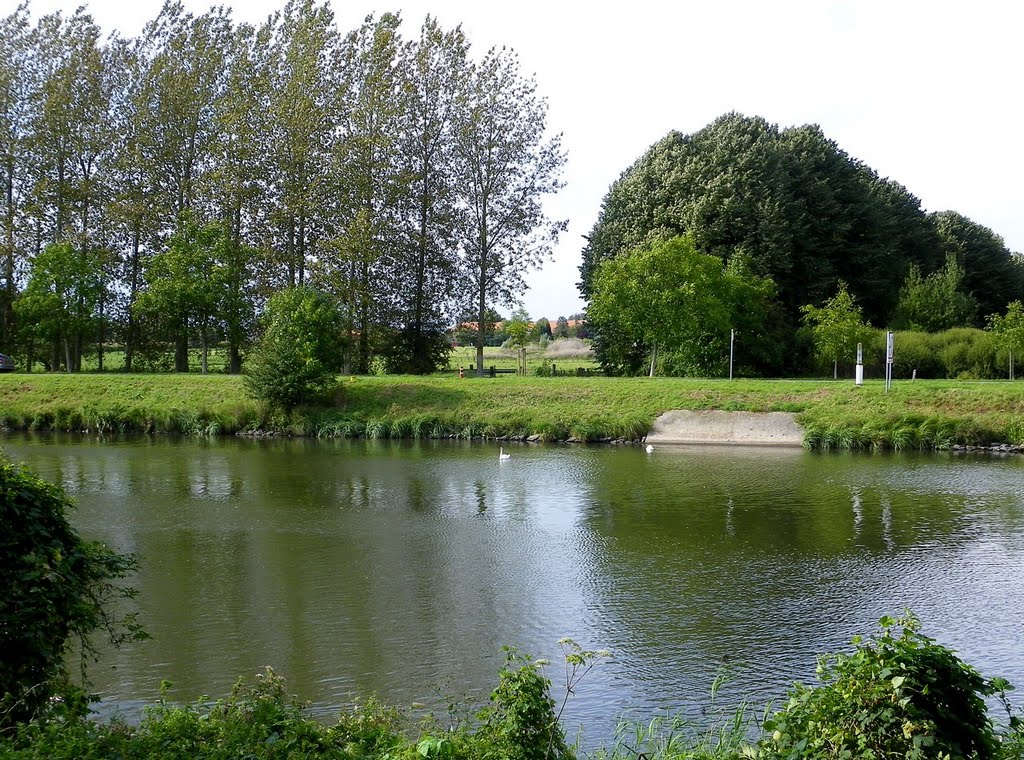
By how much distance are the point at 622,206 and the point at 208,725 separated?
4830 centimetres

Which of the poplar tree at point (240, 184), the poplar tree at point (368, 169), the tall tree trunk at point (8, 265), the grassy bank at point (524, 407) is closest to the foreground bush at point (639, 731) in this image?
the grassy bank at point (524, 407)

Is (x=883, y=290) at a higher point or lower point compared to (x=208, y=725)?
higher

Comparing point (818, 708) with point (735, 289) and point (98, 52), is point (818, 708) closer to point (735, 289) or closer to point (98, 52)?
point (735, 289)

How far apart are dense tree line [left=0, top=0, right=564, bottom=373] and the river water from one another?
69.3ft

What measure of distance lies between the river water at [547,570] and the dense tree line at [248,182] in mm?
21129

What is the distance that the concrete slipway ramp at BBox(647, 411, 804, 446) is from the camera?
30964mm

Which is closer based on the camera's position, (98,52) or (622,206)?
(98,52)

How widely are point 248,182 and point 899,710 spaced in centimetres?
4458

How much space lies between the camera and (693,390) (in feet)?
113

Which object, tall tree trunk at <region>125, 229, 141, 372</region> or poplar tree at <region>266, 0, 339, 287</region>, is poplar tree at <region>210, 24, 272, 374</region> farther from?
tall tree trunk at <region>125, 229, 141, 372</region>

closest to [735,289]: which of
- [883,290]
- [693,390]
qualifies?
[693,390]

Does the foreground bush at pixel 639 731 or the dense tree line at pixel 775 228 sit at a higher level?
the dense tree line at pixel 775 228

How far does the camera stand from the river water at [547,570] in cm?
962

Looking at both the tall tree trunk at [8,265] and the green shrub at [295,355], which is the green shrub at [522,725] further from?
the tall tree trunk at [8,265]
